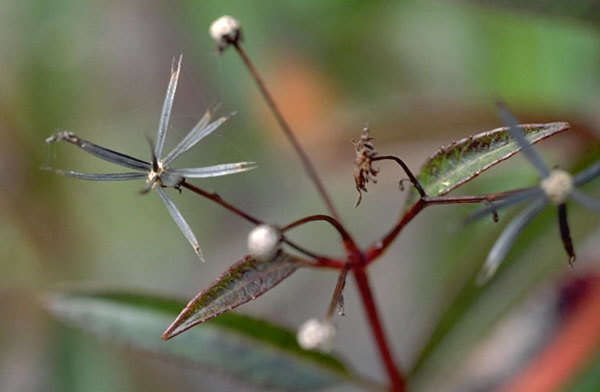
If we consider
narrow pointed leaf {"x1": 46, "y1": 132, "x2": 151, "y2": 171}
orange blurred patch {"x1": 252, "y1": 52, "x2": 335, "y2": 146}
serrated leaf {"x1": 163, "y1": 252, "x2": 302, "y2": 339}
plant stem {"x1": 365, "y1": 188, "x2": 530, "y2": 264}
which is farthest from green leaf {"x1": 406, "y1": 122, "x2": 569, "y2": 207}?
orange blurred patch {"x1": 252, "y1": 52, "x2": 335, "y2": 146}

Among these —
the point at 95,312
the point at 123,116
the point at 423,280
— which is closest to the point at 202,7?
the point at 123,116

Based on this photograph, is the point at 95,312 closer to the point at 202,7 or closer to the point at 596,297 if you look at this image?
the point at 596,297

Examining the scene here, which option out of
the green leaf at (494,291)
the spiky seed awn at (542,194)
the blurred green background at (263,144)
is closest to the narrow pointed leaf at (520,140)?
the spiky seed awn at (542,194)

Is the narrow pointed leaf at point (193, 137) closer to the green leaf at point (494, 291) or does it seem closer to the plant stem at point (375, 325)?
the plant stem at point (375, 325)

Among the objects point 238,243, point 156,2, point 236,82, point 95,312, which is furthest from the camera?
point 156,2

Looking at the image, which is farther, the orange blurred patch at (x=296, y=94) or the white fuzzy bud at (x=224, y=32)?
the orange blurred patch at (x=296, y=94)

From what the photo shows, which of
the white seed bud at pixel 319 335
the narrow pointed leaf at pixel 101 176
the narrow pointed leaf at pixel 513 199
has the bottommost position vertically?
the narrow pointed leaf at pixel 513 199
